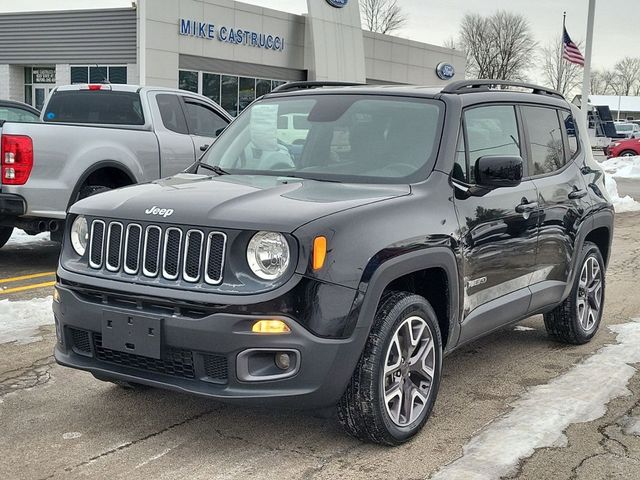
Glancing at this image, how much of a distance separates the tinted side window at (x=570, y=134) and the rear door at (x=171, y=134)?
4813mm

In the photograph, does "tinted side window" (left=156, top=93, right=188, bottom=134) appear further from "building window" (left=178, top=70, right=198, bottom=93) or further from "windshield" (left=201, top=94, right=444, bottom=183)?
"building window" (left=178, top=70, right=198, bottom=93)

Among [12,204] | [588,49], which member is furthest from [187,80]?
[12,204]

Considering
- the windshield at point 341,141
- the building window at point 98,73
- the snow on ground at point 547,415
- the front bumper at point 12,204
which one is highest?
the building window at point 98,73

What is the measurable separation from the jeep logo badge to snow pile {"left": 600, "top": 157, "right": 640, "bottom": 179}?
24.5 meters

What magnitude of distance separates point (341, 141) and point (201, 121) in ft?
18.5

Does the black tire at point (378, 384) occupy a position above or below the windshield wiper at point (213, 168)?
below

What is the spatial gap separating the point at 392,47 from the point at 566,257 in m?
39.5

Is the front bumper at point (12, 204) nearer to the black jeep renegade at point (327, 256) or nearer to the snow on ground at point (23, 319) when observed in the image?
the snow on ground at point (23, 319)

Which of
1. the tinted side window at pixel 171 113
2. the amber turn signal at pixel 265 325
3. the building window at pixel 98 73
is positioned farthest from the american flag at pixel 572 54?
the amber turn signal at pixel 265 325

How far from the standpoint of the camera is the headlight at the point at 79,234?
13.3 feet

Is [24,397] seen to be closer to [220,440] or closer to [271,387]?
[220,440]

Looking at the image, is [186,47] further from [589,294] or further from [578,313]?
[578,313]

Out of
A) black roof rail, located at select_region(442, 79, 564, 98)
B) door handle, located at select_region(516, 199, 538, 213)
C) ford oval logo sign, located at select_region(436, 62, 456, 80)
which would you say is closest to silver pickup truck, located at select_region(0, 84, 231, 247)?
black roof rail, located at select_region(442, 79, 564, 98)

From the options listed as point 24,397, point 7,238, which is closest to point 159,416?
point 24,397
